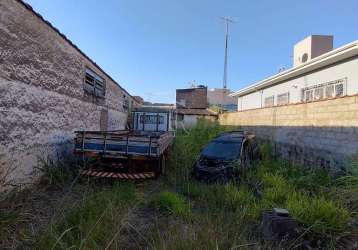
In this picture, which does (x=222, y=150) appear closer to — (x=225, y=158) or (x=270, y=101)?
(x=225, y=158)

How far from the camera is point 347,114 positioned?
24.4 ft

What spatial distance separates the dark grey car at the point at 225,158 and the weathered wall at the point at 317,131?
1428 mm

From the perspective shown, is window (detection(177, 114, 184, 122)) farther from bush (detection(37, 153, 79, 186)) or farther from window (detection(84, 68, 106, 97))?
bush (detection(37, 153, 79, 186))

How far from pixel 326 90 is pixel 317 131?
190 inches

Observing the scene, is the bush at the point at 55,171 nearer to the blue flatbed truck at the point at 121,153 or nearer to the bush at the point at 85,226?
the blue flatbed truck at the point at 121,153

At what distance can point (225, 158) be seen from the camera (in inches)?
364

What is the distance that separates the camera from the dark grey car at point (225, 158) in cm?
873

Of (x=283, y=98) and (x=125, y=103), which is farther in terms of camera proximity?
(x=125, y=103)

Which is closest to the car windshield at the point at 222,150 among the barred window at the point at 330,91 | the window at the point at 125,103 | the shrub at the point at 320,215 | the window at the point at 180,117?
the shrub at the point at 320,215

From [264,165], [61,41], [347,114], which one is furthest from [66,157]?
[347,114]

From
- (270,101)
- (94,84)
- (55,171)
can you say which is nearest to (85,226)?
(55,171)

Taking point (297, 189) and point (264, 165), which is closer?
point (297, 189)

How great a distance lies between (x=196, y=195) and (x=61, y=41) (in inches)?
268

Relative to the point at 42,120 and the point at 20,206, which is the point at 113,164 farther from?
the point at 20,206
